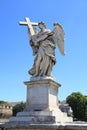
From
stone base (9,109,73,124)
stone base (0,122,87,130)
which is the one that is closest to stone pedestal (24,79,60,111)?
stone base (9,109,73,124)

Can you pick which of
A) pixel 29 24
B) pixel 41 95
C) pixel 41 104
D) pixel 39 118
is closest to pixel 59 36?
pixel 29 24

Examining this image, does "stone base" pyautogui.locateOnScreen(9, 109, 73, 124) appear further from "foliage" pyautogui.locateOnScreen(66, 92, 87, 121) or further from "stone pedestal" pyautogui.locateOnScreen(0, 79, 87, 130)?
"foliage" pyautogui.locateOnScreen(66, 92, 87, 121)

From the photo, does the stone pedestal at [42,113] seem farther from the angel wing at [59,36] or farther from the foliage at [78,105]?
the foliage at [78,105]

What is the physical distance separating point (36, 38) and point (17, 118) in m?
3.57

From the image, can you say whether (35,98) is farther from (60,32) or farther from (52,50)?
(60,32)

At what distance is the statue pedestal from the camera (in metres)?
11.7

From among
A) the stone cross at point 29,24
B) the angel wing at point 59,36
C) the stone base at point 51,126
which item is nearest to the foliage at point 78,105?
the stone cross at point 29,24

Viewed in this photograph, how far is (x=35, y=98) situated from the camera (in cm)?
1270

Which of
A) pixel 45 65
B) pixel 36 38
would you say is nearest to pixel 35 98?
pixel 45 65

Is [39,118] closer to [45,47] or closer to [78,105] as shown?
[45,47]

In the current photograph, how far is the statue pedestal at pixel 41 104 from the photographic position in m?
11.7

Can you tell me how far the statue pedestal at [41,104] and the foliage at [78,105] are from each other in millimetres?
40521

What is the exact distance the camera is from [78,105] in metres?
54.8

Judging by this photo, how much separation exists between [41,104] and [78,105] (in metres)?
43.1
